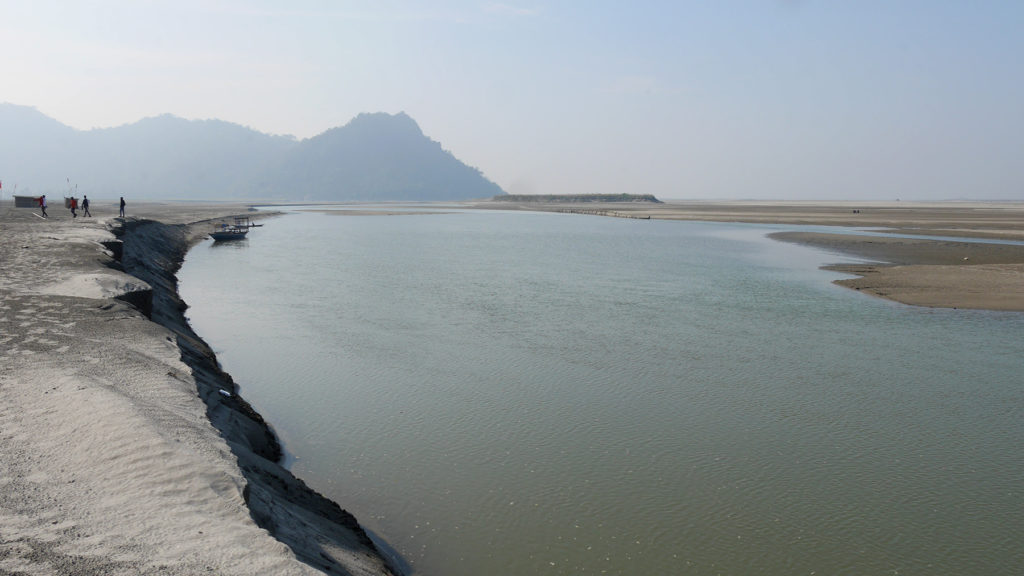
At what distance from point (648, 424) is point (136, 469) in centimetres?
985

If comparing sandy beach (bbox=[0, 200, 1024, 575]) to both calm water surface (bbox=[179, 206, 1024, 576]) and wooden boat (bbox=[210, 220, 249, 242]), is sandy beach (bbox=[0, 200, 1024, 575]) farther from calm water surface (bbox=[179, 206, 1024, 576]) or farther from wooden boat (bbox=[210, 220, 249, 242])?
wooden boat (bbox=[210, 220, 249, 242])

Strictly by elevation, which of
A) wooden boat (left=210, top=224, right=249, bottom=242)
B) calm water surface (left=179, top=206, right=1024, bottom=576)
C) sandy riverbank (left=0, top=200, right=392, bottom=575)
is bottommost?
calm water surface (left=179, top=206, right=1024, bottom=576)

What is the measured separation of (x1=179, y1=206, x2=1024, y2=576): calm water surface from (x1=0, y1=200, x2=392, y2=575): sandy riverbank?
61.8 inches

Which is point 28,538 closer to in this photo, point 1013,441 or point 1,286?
point 1,286

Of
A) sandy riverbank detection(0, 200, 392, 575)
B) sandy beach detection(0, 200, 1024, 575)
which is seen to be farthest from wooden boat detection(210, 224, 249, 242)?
sandy riverbank detection(0, 200, 392, 575)

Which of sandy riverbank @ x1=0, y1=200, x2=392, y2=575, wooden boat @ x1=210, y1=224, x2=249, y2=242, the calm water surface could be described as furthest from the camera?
wooden boat @ x1=210, y1=224, x2=249, y2=242

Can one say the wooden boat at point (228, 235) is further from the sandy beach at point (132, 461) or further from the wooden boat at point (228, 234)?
the sandy beach at point (132, 461)

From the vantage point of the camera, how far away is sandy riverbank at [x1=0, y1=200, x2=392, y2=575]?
5918 millimetres

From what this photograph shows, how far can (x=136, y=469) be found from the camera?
7.45 meters

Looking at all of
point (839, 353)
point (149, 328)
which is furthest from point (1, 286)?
point (839, 353)

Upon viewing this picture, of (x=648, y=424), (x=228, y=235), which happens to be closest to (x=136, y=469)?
(x=648, y=424)

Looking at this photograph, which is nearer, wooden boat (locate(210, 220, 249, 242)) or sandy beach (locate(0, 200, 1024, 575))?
sandy beach (locate(0, 200, 1024, 575))

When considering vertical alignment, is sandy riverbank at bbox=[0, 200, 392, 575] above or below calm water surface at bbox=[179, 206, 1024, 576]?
above

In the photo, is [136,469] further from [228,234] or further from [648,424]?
[228,234]
